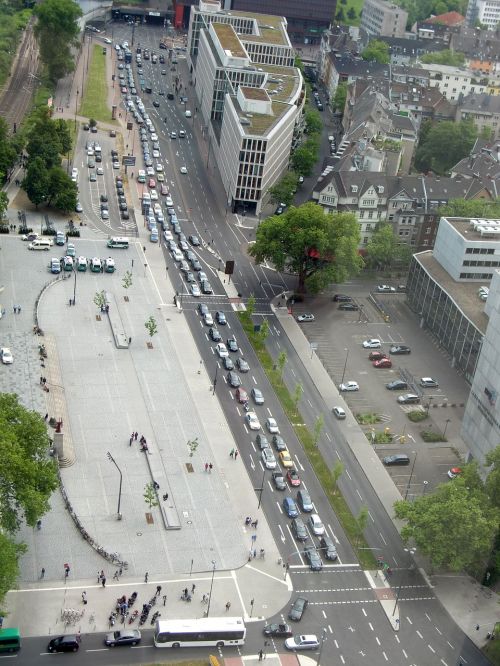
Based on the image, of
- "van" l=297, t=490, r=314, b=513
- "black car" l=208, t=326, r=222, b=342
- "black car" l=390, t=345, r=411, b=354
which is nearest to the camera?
"van" l=297, t=490, r=314, b=513

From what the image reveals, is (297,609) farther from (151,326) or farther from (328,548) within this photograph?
(151,326)

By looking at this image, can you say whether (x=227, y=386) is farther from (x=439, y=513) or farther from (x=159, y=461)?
(x=439, y=513)

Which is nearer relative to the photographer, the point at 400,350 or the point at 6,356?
the point at 6,356

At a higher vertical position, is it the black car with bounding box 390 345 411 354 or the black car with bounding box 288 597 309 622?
the black car with bounding box 288 597 309 622

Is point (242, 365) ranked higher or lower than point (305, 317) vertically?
higher

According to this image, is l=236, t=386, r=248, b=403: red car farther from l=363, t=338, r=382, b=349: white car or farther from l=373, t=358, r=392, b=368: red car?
l=363, t=338, r=382, b=349: white car

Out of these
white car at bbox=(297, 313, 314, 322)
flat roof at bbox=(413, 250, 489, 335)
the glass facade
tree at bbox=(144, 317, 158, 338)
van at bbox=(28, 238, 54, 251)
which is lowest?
white car at bbox=(297, 313, 314, 322)

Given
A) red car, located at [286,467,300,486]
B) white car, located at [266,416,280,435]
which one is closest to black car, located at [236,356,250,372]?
white car, located at [266,416,280,435]

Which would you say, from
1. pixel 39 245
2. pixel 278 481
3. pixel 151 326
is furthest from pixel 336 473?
pixel 39 245
